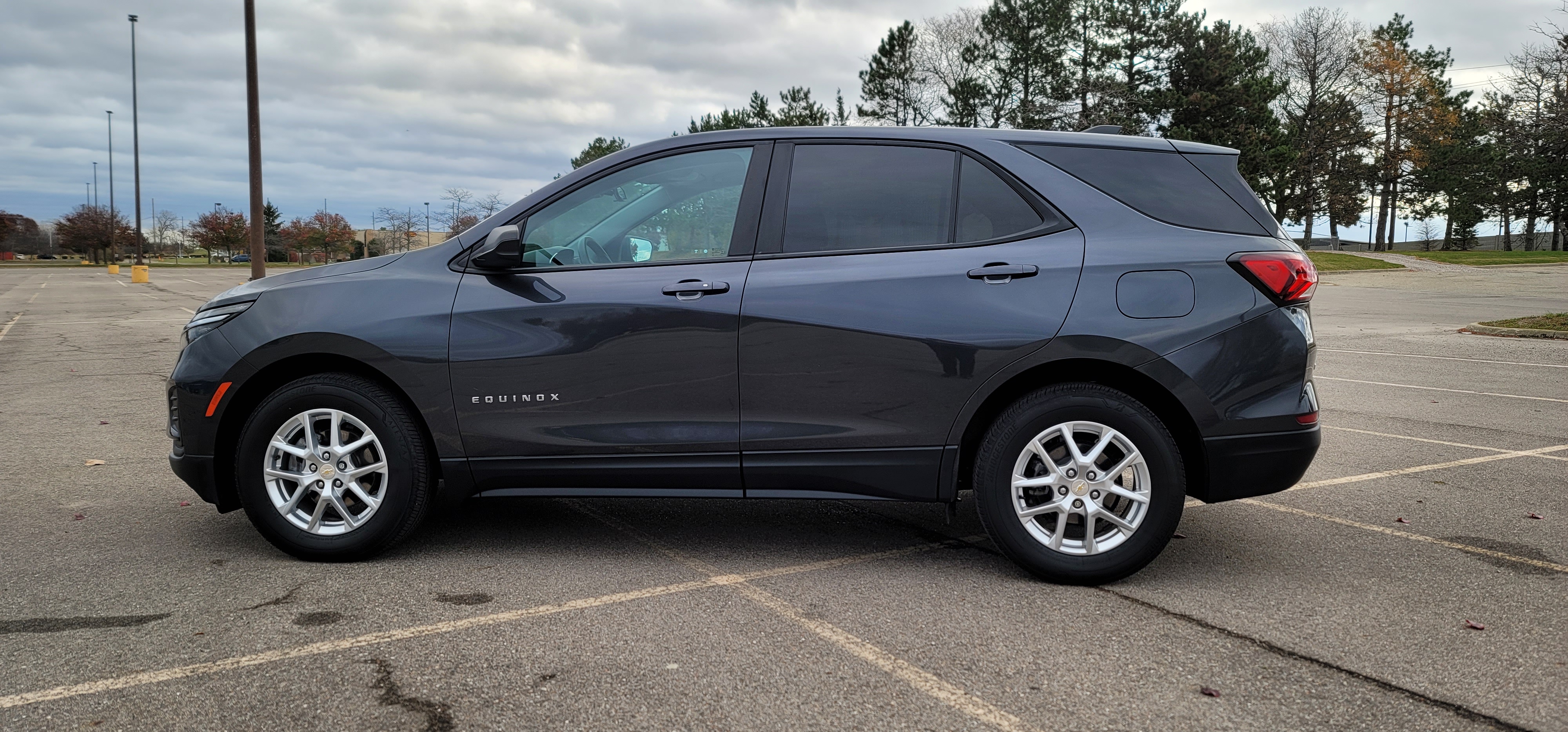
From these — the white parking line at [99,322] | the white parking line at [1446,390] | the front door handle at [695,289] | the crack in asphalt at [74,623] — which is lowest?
the crack in asphalt at [74,623]

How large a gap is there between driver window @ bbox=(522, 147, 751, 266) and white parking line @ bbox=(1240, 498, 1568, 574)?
109 inches

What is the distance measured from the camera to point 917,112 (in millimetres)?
54219

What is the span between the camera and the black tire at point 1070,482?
3.81m

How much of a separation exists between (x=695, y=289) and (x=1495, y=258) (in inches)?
2219

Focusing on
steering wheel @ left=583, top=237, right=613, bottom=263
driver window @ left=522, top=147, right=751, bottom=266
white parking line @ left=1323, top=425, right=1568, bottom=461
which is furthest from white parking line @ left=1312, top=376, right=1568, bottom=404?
steering wheel @ left=583, top=237, right=613, bottom=263

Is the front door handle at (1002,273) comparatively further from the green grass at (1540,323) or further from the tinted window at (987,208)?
the green grass at (1540,323)

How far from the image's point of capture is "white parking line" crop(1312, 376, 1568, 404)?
9102 millimetres

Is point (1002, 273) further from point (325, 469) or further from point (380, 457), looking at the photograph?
point (325, 469)

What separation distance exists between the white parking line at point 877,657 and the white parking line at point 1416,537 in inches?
94.9

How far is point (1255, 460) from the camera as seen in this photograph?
3865 millimetres

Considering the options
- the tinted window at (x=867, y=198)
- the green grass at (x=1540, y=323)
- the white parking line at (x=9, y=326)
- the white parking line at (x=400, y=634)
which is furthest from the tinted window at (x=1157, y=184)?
the white parking line at (x=9, y=326)

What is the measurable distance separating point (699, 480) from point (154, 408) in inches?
253

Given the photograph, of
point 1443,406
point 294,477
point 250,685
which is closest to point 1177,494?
point 250,685

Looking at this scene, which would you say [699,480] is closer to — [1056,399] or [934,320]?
[934,320]
